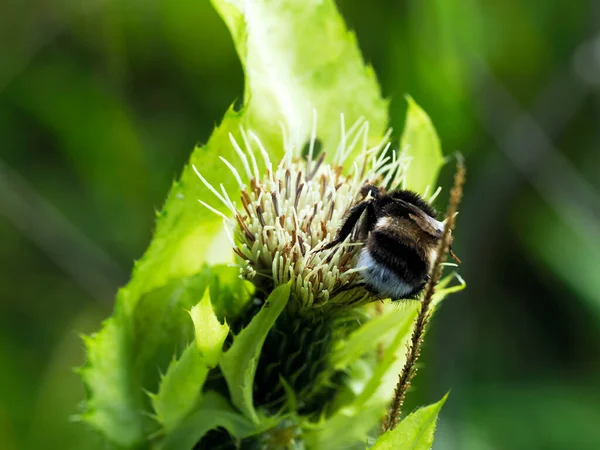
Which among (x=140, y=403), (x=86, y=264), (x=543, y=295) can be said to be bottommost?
(x=140, y=403)

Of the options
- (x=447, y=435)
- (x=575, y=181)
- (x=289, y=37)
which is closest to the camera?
(x=289, y=37)

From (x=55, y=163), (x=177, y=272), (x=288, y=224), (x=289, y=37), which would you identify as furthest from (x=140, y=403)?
(x=55, y=163)

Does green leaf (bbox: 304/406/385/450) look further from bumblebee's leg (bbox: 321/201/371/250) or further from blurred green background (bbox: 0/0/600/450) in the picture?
blurred green background (bbox: 0/0/600/450)

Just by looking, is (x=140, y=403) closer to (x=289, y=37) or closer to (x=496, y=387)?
(x=289, y=37)

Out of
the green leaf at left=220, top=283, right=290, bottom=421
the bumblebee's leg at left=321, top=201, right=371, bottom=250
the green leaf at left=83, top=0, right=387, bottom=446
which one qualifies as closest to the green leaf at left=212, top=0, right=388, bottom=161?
the green leaf at left=83, top=0, right=387, bottom=446

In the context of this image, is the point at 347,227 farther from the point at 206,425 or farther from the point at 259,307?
the point at 206,425

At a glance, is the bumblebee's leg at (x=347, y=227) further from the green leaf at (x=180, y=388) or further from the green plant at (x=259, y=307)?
the green leaf at (x=180, y=388)

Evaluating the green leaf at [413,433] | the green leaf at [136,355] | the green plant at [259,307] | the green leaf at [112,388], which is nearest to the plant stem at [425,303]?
the green leaf at [413,433]
